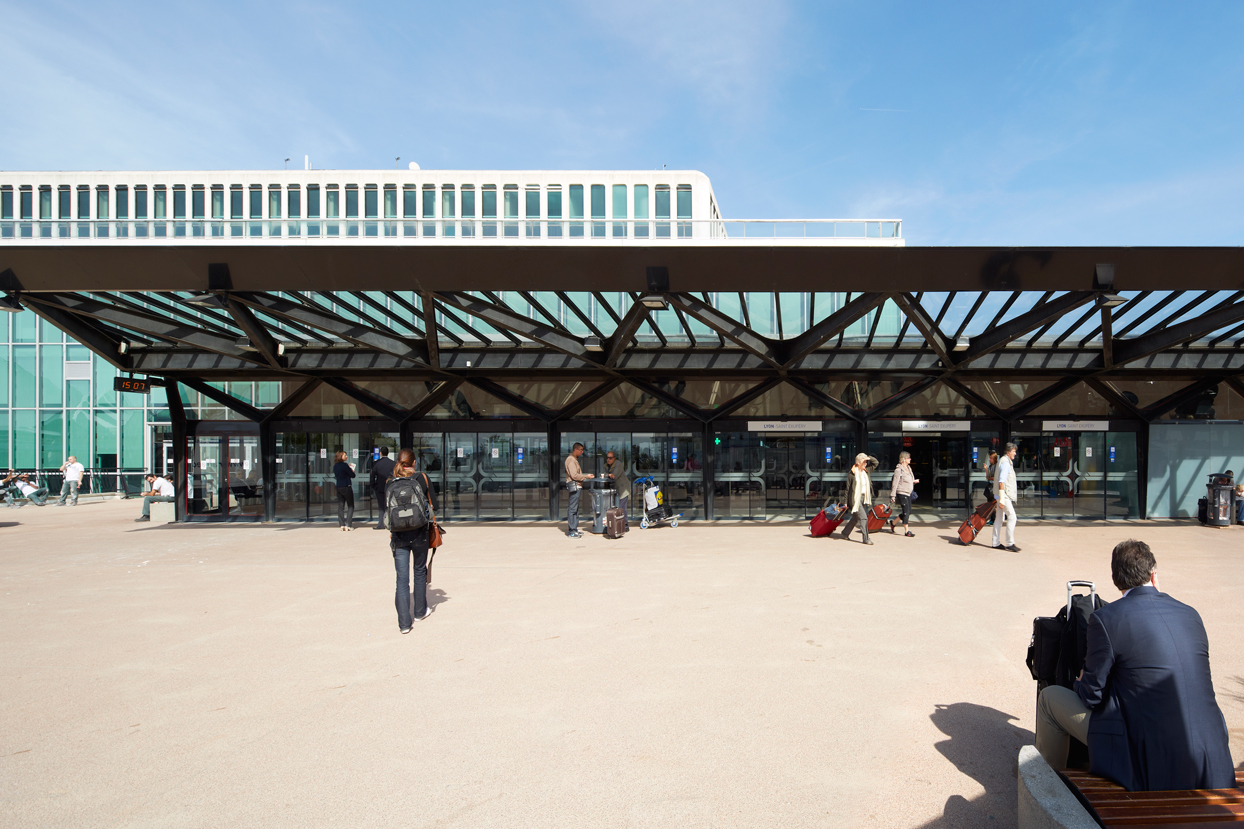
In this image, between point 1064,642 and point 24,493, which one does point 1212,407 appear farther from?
point 24,493

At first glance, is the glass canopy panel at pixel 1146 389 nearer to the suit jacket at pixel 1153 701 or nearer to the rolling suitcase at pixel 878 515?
the rolling suitcase at pixel 878 515

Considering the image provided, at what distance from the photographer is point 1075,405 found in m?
14.7

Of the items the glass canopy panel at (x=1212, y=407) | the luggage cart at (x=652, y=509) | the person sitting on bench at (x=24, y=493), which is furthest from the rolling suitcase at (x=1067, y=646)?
the person sitting on bench at (x=24, y=493)

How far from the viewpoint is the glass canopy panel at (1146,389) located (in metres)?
14.5

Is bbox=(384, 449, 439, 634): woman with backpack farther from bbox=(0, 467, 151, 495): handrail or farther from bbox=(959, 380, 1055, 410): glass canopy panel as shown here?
bbox=(0, 467, 151, 495): handrail

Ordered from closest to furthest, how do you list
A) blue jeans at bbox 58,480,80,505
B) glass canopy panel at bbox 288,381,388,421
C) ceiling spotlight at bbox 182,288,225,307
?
ceiling spotlight at bbox 182,288,225,307
glass canopy panel at bbox 288,381,388,421
blue jeans at bbox 58,480,80,505

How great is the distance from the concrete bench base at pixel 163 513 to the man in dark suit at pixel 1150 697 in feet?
59.0

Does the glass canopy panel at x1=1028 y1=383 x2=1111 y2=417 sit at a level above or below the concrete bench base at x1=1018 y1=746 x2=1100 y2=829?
above

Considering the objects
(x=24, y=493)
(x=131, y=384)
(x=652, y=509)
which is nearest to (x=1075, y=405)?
(x=652, y=509)

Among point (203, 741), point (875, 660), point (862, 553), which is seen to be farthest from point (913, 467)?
point (203, 741)

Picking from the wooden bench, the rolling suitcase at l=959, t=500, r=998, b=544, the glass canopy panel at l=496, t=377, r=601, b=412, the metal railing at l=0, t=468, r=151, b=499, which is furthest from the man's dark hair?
the metal railing at l=0, t=468, r=151, b=499

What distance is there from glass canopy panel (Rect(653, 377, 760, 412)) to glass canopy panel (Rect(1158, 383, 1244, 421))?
9.37m

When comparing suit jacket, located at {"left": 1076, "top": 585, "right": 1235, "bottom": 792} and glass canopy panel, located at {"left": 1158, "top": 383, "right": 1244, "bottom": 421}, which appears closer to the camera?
suit jacket, located at {"left": 1076, "top": 585, "right": 1235, "bottom": 792}

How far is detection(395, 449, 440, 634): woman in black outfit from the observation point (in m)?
6.14
